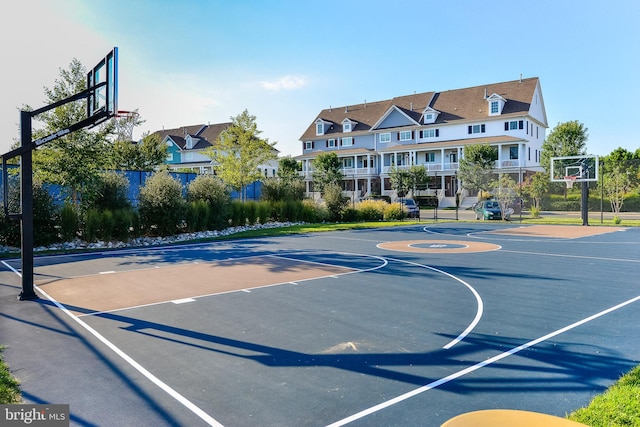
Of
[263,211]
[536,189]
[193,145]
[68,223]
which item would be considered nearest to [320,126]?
[193,145]

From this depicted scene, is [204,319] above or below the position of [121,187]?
below

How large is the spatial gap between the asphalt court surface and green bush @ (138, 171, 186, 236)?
7716 millimetres

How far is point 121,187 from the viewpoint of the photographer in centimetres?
2144

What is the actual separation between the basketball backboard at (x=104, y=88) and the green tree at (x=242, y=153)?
61.0 ft

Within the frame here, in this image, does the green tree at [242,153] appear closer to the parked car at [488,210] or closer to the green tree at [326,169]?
the parked car at [488,210]

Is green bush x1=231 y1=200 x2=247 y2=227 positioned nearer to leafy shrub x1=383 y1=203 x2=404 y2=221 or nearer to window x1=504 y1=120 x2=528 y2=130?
leafy shrub x1=383 y1=203 x2=404 y2=221

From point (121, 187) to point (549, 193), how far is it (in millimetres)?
33122

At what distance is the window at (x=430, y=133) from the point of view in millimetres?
53369

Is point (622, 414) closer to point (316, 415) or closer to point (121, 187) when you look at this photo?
point (316, 415)

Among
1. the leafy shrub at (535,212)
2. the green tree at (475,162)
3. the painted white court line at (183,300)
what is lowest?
the painted white court line at (183,300)

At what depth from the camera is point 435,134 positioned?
53469 mm

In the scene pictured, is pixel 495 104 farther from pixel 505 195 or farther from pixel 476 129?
pixel 505 195

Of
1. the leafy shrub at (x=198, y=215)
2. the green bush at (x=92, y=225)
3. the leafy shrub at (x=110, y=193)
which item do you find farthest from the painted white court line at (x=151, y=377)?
the leafy shrub at (x=198, y=215)

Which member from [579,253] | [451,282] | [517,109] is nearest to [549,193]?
[517,109]
